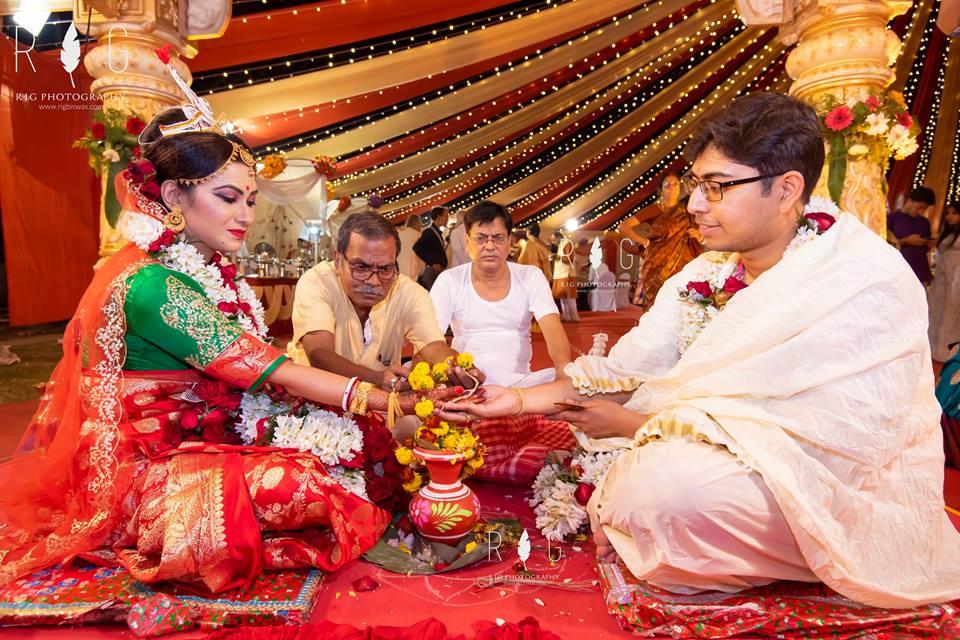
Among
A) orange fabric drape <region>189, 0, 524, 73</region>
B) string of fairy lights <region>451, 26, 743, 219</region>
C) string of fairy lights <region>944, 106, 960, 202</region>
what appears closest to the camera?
orange fabric drape <region>189, 0, 524, 73</region>

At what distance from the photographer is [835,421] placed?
180 cm

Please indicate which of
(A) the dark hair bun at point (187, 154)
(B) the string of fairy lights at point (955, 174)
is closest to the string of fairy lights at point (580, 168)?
(B) the string of fairy lights at point (955, 174)

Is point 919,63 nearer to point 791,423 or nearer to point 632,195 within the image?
point 632,195

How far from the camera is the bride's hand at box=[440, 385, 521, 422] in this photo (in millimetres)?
2205

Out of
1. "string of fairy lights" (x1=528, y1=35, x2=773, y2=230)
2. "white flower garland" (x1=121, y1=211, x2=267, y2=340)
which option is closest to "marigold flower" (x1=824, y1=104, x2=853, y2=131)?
"white flower garland" (x1=121, y1=211, x2=267, y2=340)

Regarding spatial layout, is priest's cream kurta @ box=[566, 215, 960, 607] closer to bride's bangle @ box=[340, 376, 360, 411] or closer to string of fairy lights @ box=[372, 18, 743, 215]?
bride's bangle @ box=[340, 376, 360, 411]

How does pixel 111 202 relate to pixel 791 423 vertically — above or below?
above

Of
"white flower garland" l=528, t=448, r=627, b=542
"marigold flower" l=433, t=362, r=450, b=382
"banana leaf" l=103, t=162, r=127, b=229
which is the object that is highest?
"banana leaf" l=103, t=162, r=127, b=229

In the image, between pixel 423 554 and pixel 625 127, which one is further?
pixel 625 127

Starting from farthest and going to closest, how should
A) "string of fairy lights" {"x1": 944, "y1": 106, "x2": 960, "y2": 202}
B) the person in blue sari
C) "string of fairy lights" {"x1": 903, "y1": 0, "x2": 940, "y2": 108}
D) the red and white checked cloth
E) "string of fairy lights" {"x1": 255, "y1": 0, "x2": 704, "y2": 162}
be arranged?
"string of fairy lights" {"x1": 944, "y1": 106, "x2": 960, "y2": 202} < "string of fairy lights" {"x1": 903, "y1": 0, "x2": 940, "y2": 108} < "string of fairy lights" {"x1": 255, "y1": 0, "x2": 704, "y2": 162} < the person in blue sari < the red and white checked cloth

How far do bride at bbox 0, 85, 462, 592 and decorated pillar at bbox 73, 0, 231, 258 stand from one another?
2.86 meters

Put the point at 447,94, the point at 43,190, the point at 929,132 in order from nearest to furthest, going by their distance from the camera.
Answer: the point at 43,190 → the point at 447,94 → the point at 929,132

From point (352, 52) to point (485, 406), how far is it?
21.2ft

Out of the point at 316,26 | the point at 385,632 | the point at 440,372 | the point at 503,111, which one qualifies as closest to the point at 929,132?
the point at 503,111
